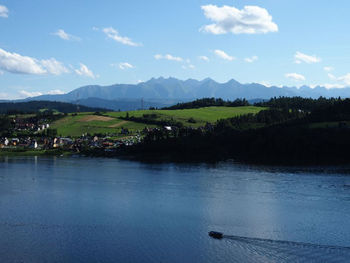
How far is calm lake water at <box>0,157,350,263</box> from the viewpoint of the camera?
2859 cm

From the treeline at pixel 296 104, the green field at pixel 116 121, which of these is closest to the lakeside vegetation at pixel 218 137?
the green field at pixel 116 121

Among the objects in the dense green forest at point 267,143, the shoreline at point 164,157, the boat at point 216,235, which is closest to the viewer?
the boat at point 216,235

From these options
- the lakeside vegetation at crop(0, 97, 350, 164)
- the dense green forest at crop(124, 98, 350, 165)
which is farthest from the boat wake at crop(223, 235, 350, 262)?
the lakeside vegetation at crop(0, 97, 350, 164)

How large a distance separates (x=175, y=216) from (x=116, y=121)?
336 ft

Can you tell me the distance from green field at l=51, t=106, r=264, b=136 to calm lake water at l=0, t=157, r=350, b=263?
6019cm

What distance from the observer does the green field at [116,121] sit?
12750 cm

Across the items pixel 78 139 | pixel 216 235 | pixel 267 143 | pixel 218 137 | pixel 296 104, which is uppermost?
pixel 296 104

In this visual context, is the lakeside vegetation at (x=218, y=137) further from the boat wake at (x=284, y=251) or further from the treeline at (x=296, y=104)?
the boat wake at (x=284, y=251)

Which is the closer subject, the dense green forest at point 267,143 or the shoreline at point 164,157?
the shoreline at point 164,157

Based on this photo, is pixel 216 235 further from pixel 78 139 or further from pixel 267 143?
pixel 78 139

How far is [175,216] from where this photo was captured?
38.8 metres

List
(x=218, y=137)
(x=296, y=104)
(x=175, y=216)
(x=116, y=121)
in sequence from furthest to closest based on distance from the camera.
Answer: (x=296, y=104) → (x=116, y=121) → (x=218, y=137) → (x=175, y=216)

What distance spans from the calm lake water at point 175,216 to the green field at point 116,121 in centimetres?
6019

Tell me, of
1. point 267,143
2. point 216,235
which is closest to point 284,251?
point 216,235
